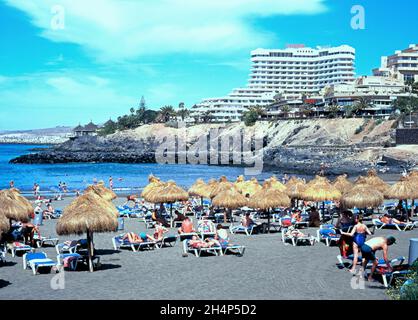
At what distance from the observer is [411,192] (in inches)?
781

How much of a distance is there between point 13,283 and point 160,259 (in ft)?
12.8

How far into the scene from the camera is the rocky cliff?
72625 millimetres

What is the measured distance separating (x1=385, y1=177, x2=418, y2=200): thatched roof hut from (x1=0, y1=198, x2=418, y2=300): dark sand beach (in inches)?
178

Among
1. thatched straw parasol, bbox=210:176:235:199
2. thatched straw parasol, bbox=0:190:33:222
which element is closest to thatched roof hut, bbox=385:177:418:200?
thatched straw parasol, bbox=210:176:235:199

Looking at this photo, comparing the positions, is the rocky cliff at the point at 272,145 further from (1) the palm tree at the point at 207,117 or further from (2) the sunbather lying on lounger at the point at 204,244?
(2) the sunbather lying on lounger at the point at 204,244

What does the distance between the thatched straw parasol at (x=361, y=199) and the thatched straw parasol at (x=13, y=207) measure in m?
9.83

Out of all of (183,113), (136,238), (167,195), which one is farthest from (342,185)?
(183,113)

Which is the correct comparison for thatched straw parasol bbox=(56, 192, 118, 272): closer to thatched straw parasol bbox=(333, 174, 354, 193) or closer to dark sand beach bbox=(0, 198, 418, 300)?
dark sand beach bbox=(0, 198, 418, 300)

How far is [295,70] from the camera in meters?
172

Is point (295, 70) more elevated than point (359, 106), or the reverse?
point (295, 70)

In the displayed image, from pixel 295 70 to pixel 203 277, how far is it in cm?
16558

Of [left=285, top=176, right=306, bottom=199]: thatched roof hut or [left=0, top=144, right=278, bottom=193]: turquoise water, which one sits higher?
[left=285, top=176, right=306, bottom=199]: thatched roof hut

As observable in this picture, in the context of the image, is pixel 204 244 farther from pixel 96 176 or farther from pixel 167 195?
pixel 96 176
